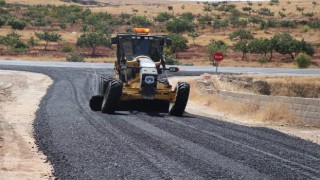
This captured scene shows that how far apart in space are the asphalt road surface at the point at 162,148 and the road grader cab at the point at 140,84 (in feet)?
1.57

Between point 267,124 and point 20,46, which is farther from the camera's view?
point 20,46

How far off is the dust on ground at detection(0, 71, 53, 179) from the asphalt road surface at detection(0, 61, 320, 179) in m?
0.29

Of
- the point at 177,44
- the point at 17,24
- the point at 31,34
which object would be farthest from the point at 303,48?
the point at 17,24

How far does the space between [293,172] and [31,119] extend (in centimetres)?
960

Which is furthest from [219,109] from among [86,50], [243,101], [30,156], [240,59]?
[86,50]

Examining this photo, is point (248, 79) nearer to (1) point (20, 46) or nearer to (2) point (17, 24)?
(1) point (20, 46)

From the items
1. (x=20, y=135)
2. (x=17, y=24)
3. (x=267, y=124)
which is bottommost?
(x=267, y=124)

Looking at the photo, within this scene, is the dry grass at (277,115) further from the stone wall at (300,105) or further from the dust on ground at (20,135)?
the dust on ground at (20,135)

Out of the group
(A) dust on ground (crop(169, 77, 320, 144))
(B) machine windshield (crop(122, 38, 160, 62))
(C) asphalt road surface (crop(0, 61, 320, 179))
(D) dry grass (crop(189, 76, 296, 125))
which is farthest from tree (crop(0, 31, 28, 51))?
(C) asphalt road surface (crop(0, 61, 320, 179))

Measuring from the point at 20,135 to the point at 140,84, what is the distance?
17.2 ft

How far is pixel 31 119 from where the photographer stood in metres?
17.3

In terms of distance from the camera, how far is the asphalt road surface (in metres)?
9.86

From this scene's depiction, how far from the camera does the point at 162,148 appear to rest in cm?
1206

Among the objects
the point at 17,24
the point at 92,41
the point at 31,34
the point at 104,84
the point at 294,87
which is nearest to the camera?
the point at 104,84
